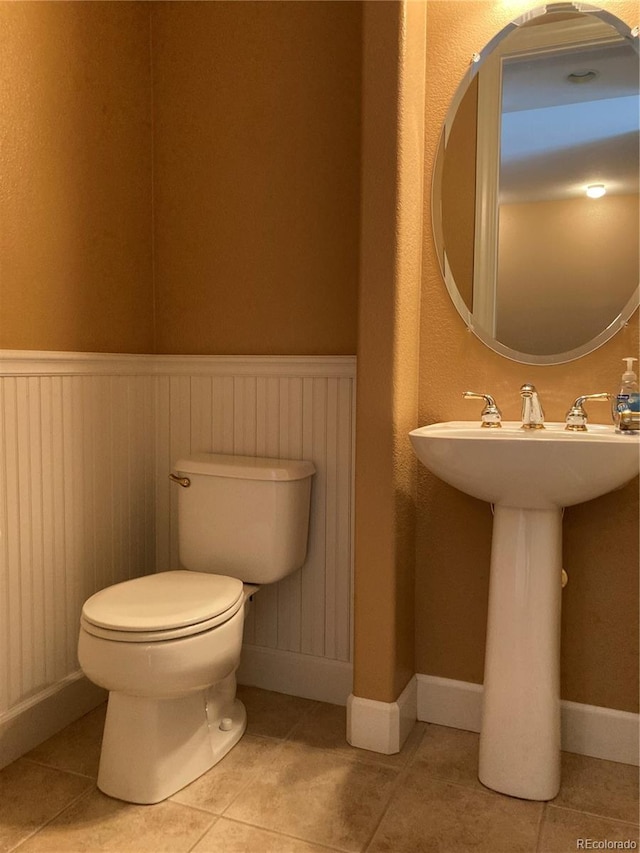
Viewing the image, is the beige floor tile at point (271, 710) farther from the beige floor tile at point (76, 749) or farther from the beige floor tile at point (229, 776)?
the beige floor tile at point (76, 749)

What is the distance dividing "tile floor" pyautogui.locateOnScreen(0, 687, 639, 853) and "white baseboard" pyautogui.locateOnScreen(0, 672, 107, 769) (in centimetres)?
4

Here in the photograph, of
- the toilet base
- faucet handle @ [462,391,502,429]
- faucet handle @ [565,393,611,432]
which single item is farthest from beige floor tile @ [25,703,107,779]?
faucet handle @ [565,393,611,432]

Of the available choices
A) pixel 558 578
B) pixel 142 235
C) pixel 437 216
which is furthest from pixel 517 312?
pixel 142 235

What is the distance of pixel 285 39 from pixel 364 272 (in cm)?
84

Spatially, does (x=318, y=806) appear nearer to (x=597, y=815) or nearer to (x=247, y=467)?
(x=597, y=815)

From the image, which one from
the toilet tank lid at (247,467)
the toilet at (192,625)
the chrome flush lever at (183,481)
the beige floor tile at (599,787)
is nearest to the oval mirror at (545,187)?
the toilet tank lid at (247,467)

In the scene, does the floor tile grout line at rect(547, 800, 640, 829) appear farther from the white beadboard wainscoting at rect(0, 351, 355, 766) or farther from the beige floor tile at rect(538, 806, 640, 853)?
the white beadboard wainscoting at rect(0, 351, 355, 766)

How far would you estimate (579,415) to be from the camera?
69.7 inches

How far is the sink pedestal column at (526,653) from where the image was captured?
5.65 ft

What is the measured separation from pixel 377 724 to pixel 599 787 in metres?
0.56

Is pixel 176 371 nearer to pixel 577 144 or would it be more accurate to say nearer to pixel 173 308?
pixel 173 308

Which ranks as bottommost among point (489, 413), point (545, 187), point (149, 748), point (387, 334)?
point (149, 748)

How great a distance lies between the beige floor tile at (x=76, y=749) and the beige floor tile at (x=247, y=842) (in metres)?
0.40

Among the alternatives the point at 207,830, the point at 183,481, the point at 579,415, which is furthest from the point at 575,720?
the point at 183,481
